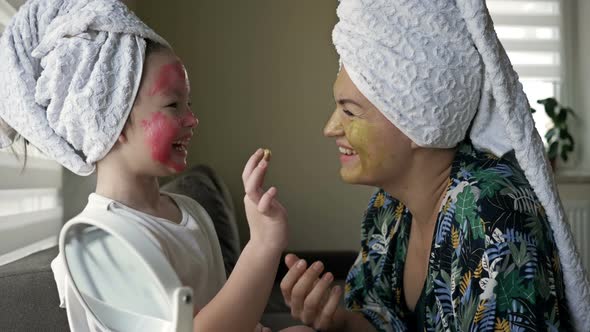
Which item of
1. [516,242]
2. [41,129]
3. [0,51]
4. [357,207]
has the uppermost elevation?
[0,51]

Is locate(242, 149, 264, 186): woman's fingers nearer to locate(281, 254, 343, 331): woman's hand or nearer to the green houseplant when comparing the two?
locate(281, 254, 343, 331): woman's hand

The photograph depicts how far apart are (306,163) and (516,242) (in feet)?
11.1

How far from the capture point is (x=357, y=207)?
4.62 meters

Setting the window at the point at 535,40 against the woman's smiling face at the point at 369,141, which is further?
the window at the point at 535,40

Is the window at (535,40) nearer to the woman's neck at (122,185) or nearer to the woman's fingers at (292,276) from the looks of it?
the woman's fingers at (292,276)

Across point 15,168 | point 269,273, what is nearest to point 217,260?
point 269,273

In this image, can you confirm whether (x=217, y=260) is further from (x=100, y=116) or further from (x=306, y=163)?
(x=306, y=163)

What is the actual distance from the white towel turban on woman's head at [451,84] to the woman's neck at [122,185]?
0.47 m

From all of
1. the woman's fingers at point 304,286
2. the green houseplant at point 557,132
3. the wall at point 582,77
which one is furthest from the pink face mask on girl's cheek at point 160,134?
the wall at point 582,77

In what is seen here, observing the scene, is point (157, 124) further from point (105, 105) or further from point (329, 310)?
point (329, 310)

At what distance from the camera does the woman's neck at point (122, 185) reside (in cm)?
121

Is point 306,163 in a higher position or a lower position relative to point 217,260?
lower

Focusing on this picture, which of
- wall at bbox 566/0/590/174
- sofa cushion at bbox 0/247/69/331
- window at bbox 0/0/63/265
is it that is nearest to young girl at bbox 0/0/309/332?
sofa cushion at bbox 0/247/69/331

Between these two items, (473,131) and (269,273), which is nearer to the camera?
(269,273)
